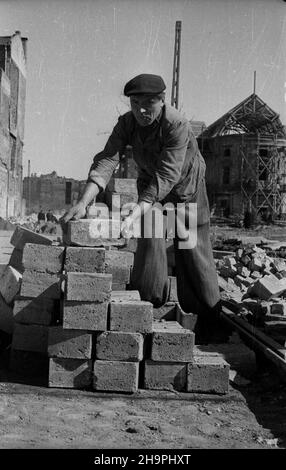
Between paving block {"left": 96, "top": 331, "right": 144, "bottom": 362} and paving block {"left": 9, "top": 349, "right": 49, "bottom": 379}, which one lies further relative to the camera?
paving block {"left": 9, "top": 349, "right": 49, "bottom": 379}

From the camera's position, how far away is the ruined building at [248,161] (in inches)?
1655

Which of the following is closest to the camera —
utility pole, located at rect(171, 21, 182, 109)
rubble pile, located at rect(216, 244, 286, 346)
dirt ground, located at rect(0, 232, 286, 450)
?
dirt ground, located at rect(0, 232, 286, 450)

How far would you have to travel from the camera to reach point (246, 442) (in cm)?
334

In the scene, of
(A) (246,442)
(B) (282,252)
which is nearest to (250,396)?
(A) (246,442)

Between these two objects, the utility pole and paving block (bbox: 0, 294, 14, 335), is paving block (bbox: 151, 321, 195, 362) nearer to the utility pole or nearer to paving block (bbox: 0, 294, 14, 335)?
paving block (bbox: 0, 294, 14, 335)

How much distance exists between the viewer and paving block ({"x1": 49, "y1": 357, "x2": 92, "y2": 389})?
4.20 meters

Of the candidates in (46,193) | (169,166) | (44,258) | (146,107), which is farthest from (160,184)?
(46,193)

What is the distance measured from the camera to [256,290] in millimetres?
8117

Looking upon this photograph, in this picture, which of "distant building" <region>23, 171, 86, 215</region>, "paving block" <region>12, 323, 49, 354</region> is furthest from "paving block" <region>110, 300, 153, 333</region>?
"distant building" <region>23, 171, 86, 215</region>

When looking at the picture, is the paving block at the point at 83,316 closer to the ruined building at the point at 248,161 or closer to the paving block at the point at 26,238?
the paving block at the point at 26,238

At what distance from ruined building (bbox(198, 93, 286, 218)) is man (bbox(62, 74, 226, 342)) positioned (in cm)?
3614

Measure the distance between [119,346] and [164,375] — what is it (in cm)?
41

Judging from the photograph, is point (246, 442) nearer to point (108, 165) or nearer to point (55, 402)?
point (55, 402)

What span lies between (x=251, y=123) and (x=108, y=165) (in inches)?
1562
